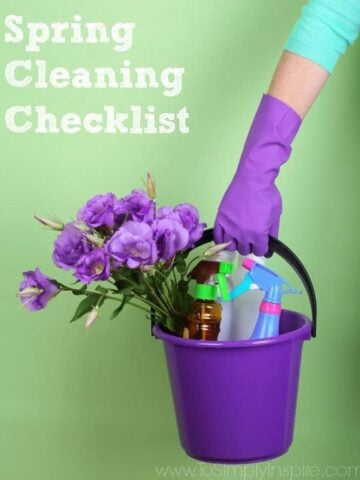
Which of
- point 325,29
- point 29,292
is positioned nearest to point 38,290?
point 29,292

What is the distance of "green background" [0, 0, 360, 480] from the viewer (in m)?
1.56

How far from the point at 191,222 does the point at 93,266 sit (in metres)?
0.18

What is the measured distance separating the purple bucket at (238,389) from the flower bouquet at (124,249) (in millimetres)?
79

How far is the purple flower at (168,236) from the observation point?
115cm

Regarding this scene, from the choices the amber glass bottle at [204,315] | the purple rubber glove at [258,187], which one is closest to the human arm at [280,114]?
the purple rubber glove at [258,187]

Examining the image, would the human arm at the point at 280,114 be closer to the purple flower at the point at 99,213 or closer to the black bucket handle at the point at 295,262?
the black bucket handle at the point at 295,262

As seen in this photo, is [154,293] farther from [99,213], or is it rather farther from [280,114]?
[280,114]

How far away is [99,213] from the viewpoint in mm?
1158

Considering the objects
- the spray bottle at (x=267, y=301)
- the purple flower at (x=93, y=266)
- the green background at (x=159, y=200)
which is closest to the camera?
the purple flower at (x=93, y=266)

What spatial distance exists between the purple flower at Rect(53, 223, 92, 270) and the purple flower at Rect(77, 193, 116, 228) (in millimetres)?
23

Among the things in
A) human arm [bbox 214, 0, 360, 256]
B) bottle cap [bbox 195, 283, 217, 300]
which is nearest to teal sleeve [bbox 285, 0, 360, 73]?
human arm [bbox 214, 0, 360, 256]

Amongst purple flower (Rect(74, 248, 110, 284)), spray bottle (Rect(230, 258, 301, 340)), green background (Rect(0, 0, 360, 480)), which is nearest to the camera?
purple flower (Rect(74, 248, 110, 284))

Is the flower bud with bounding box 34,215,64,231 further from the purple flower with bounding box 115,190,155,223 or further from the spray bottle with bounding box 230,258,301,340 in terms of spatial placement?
the spray bottle with bounding box 230,258,301,340

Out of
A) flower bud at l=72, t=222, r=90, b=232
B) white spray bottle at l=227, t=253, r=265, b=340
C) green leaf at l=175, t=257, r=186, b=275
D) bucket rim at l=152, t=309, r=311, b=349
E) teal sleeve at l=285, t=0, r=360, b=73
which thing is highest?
teal sleeve at l=285, t=0, r=360, b=73
